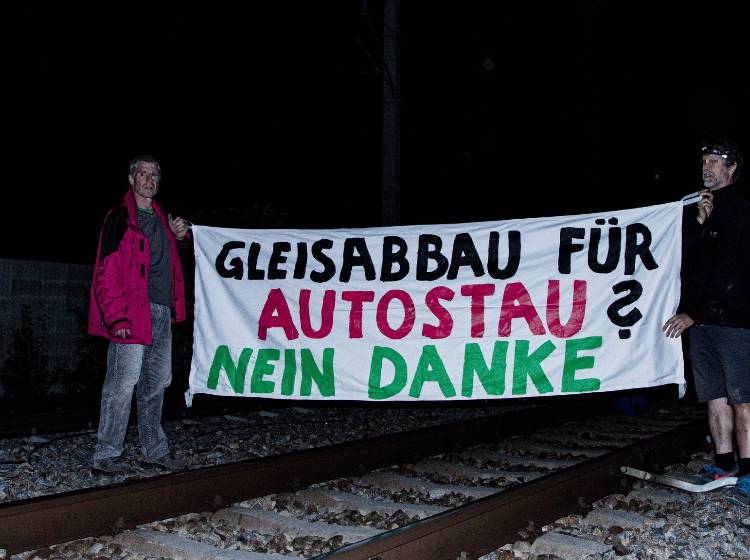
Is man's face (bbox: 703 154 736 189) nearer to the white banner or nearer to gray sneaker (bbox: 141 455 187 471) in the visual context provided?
the white banner

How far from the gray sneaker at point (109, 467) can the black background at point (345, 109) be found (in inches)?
236

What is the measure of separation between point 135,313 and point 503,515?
2.70 metres

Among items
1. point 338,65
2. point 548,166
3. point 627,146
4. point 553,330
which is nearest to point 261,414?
point 553,330

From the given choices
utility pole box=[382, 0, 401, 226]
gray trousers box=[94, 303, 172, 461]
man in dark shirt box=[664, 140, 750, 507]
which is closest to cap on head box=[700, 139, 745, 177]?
man in dark shirt box=[664, 140, 750, 507]

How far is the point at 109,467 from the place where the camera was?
569 cm

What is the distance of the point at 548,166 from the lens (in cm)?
3472

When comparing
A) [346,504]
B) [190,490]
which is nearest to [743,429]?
[346,504]

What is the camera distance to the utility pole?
1044cm

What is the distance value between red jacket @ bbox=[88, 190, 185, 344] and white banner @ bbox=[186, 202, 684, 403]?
853 mm

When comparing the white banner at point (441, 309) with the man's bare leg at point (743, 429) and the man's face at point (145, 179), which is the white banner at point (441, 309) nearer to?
the man's bare leg at point (743, 429)

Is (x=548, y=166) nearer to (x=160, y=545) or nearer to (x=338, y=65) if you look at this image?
(x=338, y=65)

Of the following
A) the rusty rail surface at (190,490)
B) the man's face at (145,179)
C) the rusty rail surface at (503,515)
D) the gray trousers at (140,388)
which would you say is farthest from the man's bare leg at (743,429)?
the man's face at (145,179)

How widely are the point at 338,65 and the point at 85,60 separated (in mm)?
9133

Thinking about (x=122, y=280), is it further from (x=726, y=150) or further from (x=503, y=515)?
(x=726, y=150)
